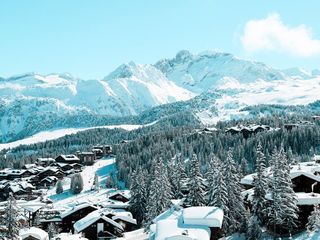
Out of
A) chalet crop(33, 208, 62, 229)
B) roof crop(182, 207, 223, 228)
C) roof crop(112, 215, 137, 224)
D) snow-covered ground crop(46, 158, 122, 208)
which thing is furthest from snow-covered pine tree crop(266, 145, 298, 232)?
snow-covered ground crop(46, 158, 122, 208)

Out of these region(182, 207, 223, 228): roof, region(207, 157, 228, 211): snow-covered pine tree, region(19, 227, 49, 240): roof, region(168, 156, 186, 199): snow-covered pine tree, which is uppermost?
region(207, 157, 228, 211): snow-covered pine tree

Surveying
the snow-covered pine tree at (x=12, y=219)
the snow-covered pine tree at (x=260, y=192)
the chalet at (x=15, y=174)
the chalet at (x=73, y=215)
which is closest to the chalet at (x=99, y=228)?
the chalet at (x=73, y=215)

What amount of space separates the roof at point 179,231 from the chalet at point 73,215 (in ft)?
125

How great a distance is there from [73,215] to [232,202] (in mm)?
37769

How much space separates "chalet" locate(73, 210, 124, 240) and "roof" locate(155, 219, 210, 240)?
24.0m

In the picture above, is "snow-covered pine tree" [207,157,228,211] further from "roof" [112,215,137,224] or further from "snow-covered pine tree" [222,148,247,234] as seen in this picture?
"roof" [112,215,137,224]

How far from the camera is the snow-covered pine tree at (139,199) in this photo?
85125 millimetres

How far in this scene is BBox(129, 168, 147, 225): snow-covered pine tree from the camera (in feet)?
279

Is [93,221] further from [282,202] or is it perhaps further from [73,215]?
[282,202]

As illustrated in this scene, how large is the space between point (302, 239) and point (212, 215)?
29.9ft

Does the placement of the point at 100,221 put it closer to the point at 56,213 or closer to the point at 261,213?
the point at 56,213

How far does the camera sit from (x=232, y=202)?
191 feet

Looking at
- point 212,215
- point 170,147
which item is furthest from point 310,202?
point 170,147

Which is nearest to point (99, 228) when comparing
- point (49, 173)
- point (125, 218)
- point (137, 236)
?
point (137, 236)
